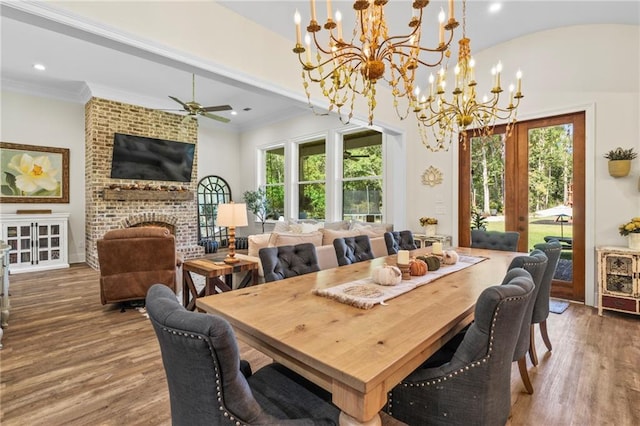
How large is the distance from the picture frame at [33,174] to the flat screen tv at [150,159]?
1055 millimetres

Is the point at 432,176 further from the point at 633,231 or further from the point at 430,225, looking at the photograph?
the point at 633,231

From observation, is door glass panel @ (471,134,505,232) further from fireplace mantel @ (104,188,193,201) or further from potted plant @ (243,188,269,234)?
fireplace mantel @ (104,188,193,201)

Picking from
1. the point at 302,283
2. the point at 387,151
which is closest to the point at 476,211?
the point at 387,151

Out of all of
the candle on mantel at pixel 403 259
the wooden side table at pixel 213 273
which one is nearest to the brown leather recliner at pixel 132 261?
the wooden side table at pixel 213 273

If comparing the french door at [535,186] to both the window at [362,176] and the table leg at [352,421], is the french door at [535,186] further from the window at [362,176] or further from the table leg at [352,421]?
the table leg at [352,421]

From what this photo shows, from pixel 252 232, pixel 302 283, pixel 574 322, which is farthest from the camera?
pixel 252 232

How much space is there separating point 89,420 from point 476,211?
513cm

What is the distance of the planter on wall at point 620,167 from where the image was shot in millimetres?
3684

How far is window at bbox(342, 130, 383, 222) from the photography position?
20.9ft

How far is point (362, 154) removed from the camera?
21.7ft

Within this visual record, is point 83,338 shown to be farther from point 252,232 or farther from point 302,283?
point 252,232

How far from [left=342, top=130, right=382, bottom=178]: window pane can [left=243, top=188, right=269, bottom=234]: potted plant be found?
2.56 metres

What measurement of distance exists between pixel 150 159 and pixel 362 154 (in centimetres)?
445

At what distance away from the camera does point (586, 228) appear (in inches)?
158
